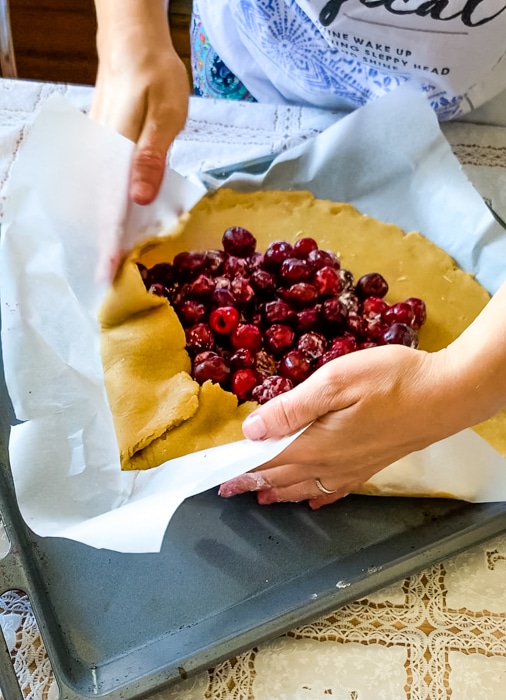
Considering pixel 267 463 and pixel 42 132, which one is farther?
pixel 42 132

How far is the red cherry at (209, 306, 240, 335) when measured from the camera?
882mm

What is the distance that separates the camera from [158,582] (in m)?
0.70

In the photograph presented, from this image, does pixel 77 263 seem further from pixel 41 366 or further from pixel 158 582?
pixel 158 582

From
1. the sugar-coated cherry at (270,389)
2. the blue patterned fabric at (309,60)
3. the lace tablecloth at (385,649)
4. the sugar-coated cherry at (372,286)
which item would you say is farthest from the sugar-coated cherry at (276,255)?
the lace tablecloth at (385,649)

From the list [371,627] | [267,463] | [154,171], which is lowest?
[371,627]

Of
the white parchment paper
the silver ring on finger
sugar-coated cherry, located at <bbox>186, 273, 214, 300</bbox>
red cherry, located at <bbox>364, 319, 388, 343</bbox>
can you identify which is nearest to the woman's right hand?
the white parchment paper

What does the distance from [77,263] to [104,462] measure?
0.29 meters

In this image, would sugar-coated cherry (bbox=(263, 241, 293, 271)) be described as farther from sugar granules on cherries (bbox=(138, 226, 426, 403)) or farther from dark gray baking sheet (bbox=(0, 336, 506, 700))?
dark gray baking sheet (bbox=(0, 336, 506, 700))

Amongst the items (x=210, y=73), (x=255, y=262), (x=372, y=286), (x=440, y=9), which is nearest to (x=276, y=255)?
(x=255, y=262)

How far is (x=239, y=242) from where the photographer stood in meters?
0.98

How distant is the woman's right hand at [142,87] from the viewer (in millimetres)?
877

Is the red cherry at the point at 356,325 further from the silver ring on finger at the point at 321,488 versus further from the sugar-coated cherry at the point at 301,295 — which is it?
the silver ring on finger at the point at 321,488

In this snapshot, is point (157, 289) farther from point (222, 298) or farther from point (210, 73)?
point (210, 73)

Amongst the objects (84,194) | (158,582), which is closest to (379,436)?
(158,582)
